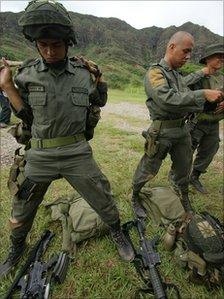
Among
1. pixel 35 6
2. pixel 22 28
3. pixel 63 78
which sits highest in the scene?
pixel 35 6

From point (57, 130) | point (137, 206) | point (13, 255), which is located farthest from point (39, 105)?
point (137, 206)

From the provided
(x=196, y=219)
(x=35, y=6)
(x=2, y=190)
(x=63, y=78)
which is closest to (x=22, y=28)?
(x=35, y=6)

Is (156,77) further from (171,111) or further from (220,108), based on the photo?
(220,108)

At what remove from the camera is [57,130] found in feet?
10.8

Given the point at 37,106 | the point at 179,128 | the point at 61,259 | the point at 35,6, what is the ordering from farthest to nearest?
the point at 179,128 → the point at 61,259 → the point at 37,106 → the point at 35,6

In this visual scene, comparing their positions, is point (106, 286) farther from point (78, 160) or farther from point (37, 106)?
point (37, 106)

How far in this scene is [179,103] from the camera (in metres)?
3.81

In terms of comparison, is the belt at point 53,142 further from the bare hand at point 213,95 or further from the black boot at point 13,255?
the bare hand at point 213,95

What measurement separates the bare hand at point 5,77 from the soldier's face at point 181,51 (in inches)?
74.0

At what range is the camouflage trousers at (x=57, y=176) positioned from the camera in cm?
337

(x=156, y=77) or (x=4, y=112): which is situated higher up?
(x=156, y=77)

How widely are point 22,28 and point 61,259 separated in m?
2.23

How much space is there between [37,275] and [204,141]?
10.6 ft

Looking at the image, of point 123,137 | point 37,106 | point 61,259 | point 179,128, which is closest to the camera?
point 37,106
